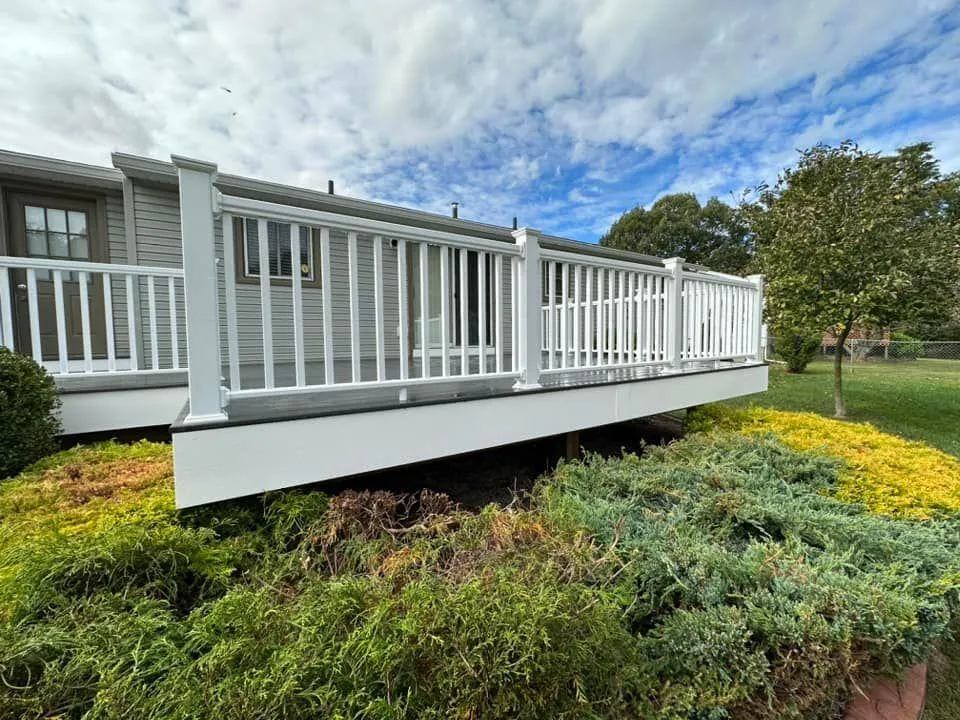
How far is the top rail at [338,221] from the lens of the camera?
1.87 metres

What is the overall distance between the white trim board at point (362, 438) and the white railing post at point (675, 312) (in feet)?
2.51

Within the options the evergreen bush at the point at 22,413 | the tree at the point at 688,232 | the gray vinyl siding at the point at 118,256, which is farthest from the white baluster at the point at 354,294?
the tree at the point at 688,232

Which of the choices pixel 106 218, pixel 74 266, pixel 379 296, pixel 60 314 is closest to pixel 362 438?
pixel 379 296

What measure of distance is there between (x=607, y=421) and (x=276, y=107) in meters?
7.59

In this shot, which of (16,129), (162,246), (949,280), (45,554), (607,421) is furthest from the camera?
(16,129)

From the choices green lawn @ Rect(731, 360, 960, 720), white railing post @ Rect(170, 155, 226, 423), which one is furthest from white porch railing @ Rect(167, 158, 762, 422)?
green lawn @ Rect(731, 360, 960, 720)

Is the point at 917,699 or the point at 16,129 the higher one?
the point at 16,129

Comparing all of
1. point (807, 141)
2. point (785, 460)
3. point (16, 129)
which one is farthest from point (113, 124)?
point (807, 141)

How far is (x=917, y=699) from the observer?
1.51 metres

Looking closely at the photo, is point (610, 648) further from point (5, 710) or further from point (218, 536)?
point (218, 536)

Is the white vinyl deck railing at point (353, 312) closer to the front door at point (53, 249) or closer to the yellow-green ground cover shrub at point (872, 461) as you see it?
the front door at point (53, 249)

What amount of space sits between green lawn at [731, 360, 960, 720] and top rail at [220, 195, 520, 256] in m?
2.85

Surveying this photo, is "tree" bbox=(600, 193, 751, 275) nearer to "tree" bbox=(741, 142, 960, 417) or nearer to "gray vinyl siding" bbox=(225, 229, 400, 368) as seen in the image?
"tree" bbox=(741, 142, 960, 417)

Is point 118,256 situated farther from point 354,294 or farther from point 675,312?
point 675,312
